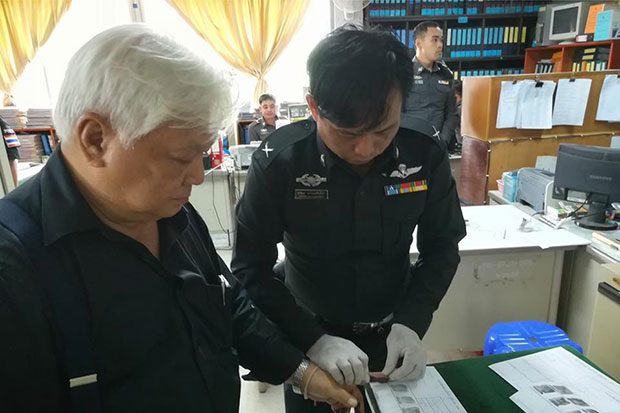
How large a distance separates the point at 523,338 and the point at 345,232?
1.15 meters

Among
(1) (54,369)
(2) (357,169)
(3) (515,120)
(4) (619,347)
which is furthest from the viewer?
(3) (515,120)

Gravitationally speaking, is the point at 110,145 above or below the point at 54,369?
above

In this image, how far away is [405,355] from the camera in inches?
38.9

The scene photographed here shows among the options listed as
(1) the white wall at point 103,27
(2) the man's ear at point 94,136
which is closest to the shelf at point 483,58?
(1) the white wall at point 103,27

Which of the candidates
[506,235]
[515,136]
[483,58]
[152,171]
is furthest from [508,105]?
[152,171]

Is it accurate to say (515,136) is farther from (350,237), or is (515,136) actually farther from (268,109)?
(350,237)

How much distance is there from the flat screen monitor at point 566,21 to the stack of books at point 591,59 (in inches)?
8.6

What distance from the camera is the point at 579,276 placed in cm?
218

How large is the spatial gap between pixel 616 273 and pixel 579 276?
0.59m

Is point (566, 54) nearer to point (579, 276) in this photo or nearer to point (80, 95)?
point (579, 276)

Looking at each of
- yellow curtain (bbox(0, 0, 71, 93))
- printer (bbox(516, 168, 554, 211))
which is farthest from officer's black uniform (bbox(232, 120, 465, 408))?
yellow curtain (bbox(0, 0, 71, 93))

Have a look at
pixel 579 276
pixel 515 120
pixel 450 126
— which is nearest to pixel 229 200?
pixel 450 126

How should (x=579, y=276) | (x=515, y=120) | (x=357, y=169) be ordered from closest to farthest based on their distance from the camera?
(x=357, y=169), (x=579, y=276), (x=515, y=120)

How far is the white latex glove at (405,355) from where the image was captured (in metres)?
0.97
